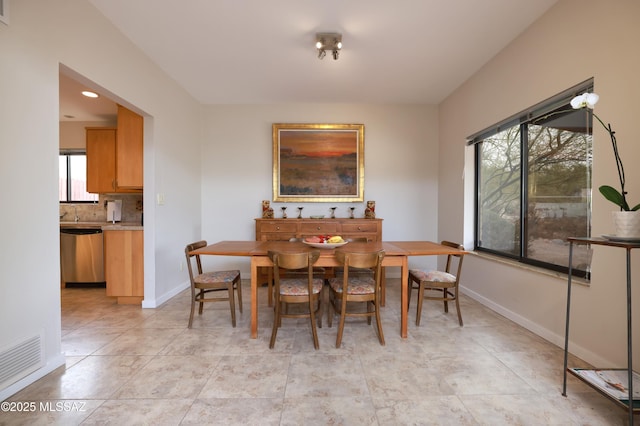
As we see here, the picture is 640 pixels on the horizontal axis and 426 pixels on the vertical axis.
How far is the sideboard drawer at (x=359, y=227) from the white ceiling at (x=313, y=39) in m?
2.01

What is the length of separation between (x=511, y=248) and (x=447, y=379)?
1926mm

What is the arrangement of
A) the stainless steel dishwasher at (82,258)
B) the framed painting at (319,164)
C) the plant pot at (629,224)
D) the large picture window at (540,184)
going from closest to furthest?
the plant pot at (629,224) → the large picture window at (540,184) → the stainless steel dishwasher at (82,258) → the framed painting at (319,164)

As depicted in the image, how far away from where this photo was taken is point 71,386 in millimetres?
1779

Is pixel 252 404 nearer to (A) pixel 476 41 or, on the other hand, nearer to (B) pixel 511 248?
(B) pixel 511 248

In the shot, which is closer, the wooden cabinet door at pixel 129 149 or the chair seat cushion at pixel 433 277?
the chair seat cushion at pixel 433 277

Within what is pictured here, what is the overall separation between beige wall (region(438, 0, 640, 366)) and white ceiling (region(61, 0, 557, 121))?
27cm

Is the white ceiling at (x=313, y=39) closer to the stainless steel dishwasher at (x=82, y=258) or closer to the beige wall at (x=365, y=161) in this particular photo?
the beige wall at (x=365, y=161)

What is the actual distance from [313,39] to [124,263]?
3.37 metres

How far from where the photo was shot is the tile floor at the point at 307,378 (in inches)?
60.1

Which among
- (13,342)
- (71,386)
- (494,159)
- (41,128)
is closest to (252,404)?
(71,386)

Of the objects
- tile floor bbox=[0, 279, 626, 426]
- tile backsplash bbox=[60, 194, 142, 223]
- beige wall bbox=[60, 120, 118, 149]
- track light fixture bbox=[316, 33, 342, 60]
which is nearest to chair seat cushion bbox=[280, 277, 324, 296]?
tile floor bbox=[0, 279, 626, 426]

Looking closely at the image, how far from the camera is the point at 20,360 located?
1.72m

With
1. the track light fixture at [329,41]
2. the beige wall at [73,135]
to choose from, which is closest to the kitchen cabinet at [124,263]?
the beige wall at [73,135]

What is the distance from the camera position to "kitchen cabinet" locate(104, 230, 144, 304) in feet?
10.6
